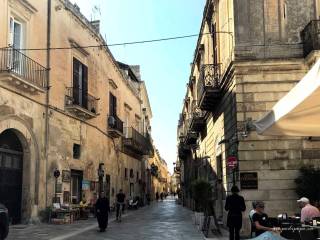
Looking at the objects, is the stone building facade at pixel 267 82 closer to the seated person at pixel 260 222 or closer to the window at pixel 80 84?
the seated person at pixel 260 222

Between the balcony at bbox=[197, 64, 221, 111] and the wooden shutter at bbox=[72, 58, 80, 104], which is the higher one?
the wooden shutter at bbox=[72, 58, 80, 104]

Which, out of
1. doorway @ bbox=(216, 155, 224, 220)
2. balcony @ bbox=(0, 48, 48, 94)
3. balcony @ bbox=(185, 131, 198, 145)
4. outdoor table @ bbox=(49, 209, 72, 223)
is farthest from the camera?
balcony @ bbox=(185, 131, 198, 145)

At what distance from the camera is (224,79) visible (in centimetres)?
1758

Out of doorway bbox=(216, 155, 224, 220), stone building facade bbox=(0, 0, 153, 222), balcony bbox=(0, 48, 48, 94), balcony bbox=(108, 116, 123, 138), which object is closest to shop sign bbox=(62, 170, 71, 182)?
stone building facade bbox=(0, 0, 153, 222)

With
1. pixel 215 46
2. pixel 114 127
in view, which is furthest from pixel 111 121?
pixel 215 46

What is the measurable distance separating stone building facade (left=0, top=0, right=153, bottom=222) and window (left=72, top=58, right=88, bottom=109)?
0.16 feet

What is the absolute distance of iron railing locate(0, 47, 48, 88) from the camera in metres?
16.9

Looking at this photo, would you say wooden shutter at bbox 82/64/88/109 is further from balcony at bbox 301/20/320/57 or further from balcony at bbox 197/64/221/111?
balcony at bbox 301/20/320/57

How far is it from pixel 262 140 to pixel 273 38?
3.17m

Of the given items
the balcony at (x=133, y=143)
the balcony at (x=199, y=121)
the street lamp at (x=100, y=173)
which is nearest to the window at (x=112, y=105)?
the balcony at (x=133, y=143)

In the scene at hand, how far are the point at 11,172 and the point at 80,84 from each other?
297 inches

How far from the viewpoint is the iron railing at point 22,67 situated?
16922 millimetres

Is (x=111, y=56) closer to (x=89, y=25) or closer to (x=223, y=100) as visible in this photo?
(x=89, y=25)

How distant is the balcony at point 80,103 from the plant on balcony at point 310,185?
450 inches
